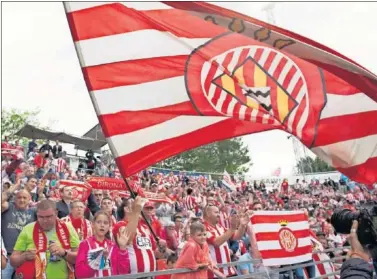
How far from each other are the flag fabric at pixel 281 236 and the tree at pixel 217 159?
204 feet

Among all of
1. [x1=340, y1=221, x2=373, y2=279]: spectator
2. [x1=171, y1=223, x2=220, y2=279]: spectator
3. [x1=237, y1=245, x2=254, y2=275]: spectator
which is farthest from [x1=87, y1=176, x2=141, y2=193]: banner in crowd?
A: [x1=340, y1=221, x2=373, y2=279]: spectator

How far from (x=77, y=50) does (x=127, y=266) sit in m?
2.07

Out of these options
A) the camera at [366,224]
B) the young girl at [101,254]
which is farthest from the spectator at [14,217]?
the camera at [366,224]

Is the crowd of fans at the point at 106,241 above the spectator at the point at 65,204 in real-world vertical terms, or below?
below

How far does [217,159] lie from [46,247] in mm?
70381

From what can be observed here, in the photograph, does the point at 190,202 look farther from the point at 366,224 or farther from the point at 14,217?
the point at 366,224

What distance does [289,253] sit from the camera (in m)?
6.89

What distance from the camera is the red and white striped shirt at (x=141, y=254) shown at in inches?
214

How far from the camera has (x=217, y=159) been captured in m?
75.4

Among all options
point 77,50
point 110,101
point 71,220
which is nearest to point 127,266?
point 71,220

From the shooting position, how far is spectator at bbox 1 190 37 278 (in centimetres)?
632

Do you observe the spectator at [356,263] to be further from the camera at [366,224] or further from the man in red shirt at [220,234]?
the man in red shirt at [220,234]

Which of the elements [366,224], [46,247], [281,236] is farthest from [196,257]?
[366,224]

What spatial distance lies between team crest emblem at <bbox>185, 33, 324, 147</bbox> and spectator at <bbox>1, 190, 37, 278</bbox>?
268cm
